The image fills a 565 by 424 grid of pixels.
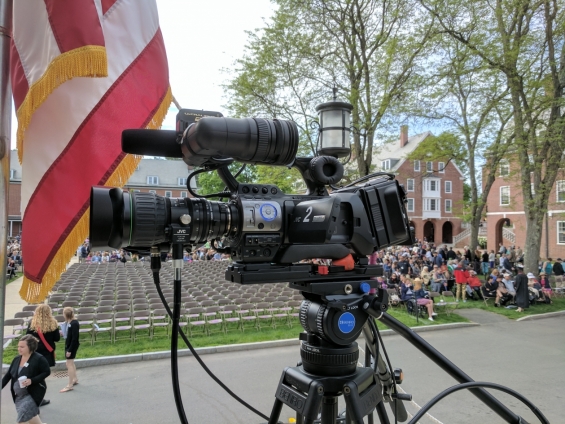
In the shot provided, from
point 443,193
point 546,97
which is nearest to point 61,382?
point 546,97

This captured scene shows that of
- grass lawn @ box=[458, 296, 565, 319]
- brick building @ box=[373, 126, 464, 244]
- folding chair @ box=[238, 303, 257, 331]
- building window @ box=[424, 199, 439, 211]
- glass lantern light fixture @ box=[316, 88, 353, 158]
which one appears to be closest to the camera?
glass lantern light fixture @ box=[316, 88, 353, 158]

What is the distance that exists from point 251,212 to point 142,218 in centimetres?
45

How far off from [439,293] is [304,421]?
14890 millimetres

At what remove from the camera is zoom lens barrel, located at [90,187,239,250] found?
61.9 inches

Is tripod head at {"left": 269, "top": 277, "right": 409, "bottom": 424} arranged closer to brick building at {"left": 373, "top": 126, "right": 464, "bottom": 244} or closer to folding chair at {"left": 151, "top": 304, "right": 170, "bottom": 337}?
folding chair at {"left": 151, "top": 304, "right": 170, "bottom": 337}

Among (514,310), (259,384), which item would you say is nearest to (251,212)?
(259,384)

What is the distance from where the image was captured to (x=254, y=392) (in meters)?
6.78

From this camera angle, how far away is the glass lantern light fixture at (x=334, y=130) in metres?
3.19

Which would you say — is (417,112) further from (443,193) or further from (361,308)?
(443,193)

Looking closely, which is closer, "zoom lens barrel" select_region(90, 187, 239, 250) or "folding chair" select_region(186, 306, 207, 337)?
"zoom lens barrel" select_region(90, 187, 239, 250)

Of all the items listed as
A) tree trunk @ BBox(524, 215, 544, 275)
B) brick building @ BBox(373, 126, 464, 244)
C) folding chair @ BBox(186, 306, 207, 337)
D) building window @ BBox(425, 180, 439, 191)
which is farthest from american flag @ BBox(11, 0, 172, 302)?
building window @ BBox(425, 180, 439, 191)

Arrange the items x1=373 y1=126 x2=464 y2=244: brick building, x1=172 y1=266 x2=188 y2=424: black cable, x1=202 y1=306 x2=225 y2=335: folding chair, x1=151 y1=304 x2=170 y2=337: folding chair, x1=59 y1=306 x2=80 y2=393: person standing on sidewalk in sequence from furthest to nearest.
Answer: x1=373 y1=126 x2=464 y2=244: brick building → x1=202 y1=306 x2=225 y2=335: folding chair → x1=151 y1=304 x2=170 y2=337: folding chair → x1=59 y1=306 x2=80 y2=393: person standing on sidewalk → x1=172 y1=266 x2=188 y2=424: black cable

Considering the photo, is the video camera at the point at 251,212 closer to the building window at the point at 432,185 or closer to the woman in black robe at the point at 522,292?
the woman in black robe at the point at 522,292

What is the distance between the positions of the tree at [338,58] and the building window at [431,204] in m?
31.9
